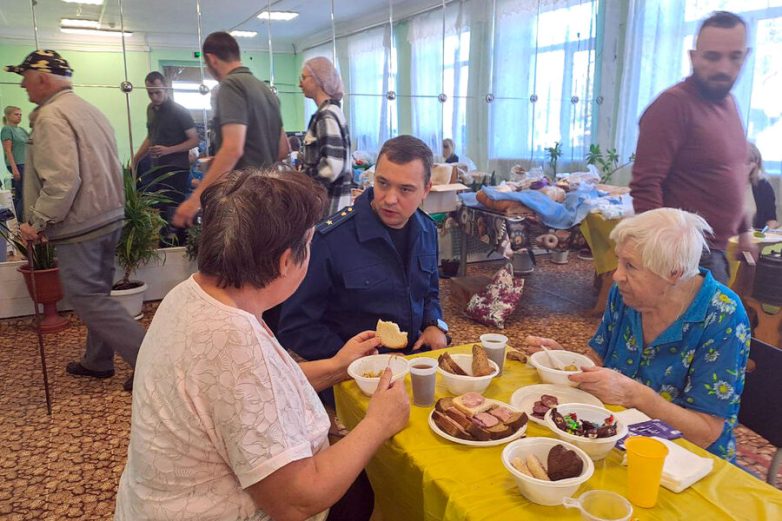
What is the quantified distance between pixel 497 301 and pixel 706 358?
104 inches

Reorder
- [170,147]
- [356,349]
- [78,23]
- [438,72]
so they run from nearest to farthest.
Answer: [356,349] < [170,147] < [78,23] < [438,72]

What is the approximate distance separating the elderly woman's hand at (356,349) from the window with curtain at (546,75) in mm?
5376

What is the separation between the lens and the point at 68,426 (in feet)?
8.92

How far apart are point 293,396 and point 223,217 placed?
35 centimetres

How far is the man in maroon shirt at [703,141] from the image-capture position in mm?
2113

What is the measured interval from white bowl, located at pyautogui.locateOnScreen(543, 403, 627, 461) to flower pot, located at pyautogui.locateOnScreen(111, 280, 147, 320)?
3402mm

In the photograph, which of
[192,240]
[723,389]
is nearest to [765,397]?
[723,389]

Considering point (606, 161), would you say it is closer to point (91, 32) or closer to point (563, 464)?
point (91, 32)

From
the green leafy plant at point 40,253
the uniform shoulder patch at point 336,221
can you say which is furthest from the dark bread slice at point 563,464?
the green leafy plant at point 40,253

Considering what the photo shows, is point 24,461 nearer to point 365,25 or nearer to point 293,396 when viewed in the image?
point 293,396

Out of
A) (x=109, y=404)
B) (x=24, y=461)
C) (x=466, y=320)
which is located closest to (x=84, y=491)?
(x=24, y=461)

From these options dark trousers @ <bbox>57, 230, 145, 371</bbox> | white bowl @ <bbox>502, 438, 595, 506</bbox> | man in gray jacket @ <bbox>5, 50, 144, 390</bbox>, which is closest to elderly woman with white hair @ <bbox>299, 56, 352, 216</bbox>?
man in gray jacket @ <bbox>5, 50, 144, 390</bbox>

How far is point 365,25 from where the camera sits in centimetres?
715

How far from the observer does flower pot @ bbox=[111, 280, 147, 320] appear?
153 inches
